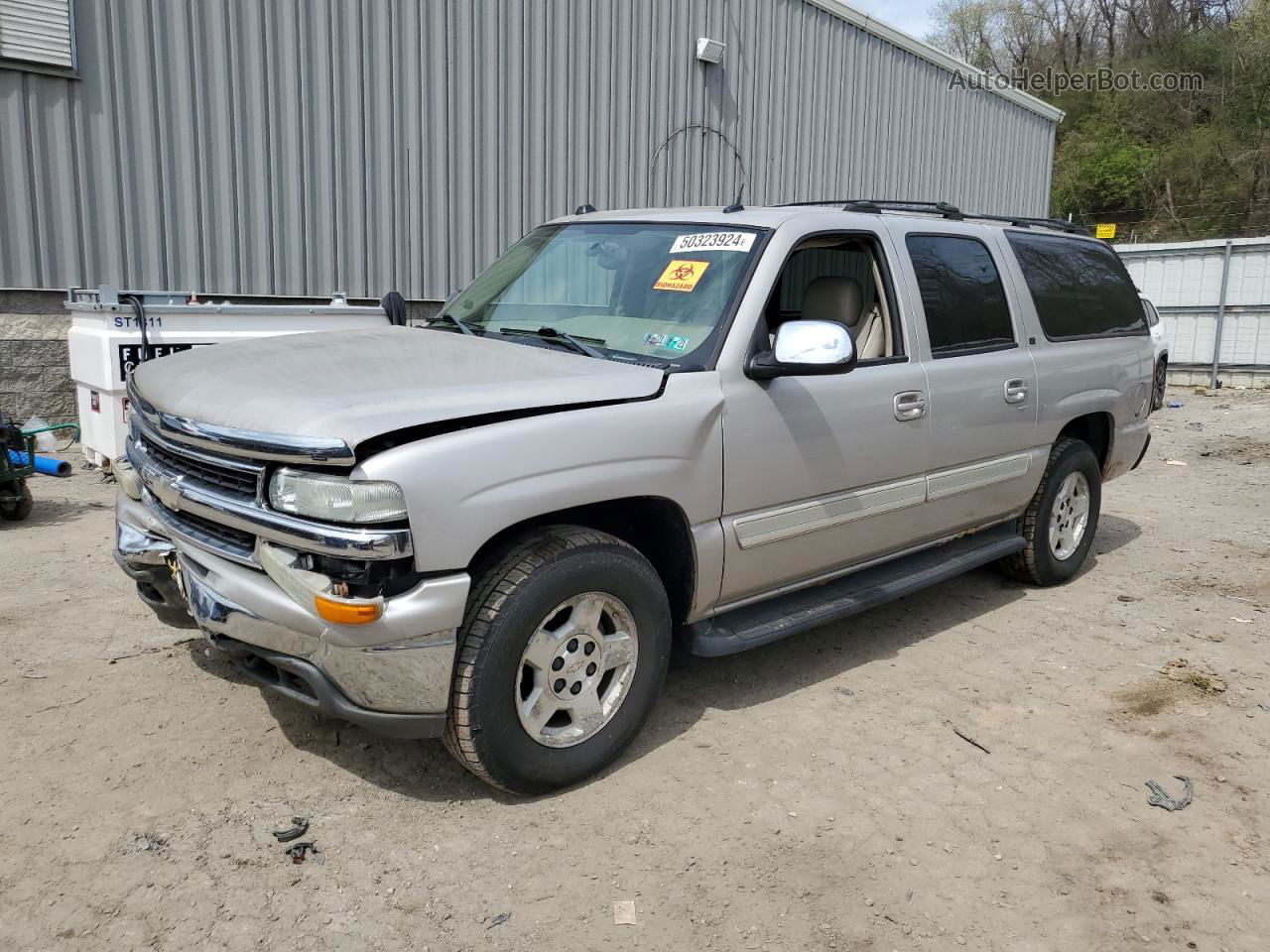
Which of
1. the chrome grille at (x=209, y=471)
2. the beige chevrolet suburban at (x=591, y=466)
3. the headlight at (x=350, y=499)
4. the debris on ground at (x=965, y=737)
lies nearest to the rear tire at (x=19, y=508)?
the beige chevrolet suburban at (x=591, y=466)

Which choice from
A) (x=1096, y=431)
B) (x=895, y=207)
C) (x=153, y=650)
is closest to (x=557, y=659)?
(x=153, y=650)

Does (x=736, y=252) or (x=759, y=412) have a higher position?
(x=736, y=252)

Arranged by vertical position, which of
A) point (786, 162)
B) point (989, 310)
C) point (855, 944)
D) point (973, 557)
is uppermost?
point (786, 162)

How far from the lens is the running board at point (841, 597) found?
375cm

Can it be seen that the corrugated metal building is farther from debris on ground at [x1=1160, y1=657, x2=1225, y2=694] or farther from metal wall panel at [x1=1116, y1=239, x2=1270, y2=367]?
debris on ground at [x1=1160, y1=657, x2=1225, y2=694]

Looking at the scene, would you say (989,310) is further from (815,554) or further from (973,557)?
(815,554)

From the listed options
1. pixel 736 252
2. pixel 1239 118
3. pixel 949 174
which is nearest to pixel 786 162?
pixel 949 174

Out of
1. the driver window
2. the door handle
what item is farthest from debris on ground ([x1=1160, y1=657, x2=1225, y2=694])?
the driver window

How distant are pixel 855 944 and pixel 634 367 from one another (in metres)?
1.91

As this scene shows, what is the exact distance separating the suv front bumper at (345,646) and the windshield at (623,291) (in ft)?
4.18

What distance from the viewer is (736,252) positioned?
3.87 m

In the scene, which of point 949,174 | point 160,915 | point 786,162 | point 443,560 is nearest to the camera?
point 160,915

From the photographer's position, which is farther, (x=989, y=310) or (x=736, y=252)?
(x=989, y=310)

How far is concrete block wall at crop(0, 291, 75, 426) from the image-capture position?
823cm
